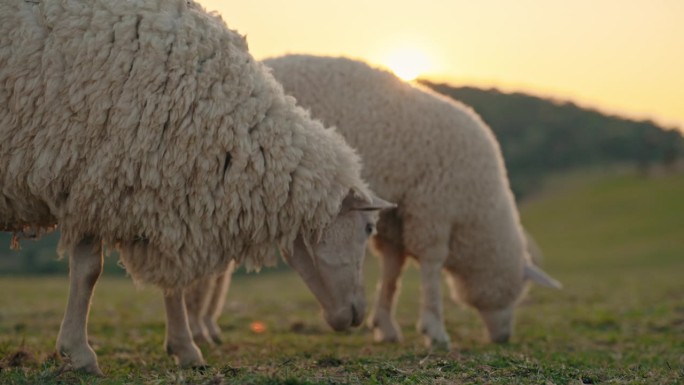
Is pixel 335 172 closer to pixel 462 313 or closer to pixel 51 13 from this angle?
pixel 51 13

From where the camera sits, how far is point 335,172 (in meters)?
6.88

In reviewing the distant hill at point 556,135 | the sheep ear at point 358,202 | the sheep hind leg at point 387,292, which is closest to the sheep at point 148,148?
the sheep ear at point 358,202

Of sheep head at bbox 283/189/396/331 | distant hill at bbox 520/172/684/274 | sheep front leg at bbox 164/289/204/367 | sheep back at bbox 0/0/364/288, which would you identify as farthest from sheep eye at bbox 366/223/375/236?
distant hill at bbox 520/172/684/274

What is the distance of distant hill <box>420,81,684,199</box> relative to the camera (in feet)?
267

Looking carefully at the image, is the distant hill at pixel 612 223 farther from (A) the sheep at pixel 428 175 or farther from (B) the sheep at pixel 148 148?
(B) the sheep at pixel 148 148

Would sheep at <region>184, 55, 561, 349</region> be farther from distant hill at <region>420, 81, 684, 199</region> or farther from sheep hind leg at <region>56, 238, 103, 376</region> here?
distant hill at <region>420, 81, 684, 199</region>

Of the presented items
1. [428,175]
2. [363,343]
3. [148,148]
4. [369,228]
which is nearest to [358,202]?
[369,228]

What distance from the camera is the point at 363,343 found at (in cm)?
994

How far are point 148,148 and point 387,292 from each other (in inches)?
194

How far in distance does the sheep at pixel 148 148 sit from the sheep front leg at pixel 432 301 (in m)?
2.94

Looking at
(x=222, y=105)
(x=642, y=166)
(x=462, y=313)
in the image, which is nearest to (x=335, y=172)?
(x=222, y=105)

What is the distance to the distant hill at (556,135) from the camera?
8144 centimetres

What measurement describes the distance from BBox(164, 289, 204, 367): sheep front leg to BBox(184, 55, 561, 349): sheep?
2.40 metres

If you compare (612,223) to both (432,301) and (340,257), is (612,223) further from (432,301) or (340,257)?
(340,257)
